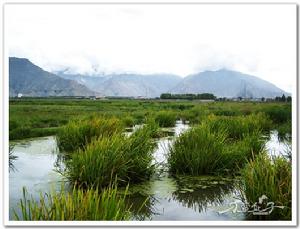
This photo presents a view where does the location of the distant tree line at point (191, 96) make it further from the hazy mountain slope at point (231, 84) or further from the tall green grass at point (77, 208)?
the tall green grass at point (77, 208)

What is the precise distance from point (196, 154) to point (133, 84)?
1.62 metres

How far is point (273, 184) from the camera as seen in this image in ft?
14.8

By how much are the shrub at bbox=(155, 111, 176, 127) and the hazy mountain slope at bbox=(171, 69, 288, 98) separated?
14.8 feet

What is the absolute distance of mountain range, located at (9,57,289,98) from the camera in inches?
240

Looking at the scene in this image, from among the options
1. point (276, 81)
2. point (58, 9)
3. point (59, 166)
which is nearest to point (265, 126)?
point (276, 81)

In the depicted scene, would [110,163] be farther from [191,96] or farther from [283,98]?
[191,96]

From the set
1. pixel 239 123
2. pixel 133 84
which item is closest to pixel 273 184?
pixel 133 84

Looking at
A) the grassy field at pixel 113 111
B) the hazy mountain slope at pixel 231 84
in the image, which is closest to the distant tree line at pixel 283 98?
the hazy mountain slope at pixel 231 84

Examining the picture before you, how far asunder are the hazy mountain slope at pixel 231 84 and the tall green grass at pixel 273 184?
1274mm

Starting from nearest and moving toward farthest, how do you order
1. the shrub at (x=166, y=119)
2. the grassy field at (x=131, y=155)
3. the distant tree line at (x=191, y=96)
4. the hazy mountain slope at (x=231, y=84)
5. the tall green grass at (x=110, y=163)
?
the grassy field at (x=131, y=155) → the tall green grass at (x=110, y=163) → the hazy mountain slope at (x=231, y=84) → the distant tree line at (x=191, y=96) → the shrub at (x=166, y=119)

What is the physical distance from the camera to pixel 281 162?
4.88 m

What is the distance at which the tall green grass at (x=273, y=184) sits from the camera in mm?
4508

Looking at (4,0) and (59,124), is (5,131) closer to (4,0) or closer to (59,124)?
(4,0)

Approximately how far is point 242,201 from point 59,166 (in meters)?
3.24
